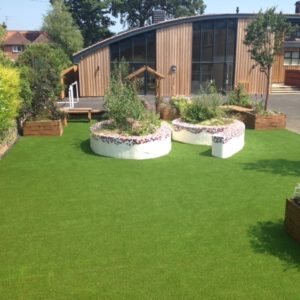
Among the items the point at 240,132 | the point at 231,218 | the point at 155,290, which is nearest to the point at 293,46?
the point at 240,132

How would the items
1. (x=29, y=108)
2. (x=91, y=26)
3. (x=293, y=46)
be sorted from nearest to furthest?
(x=29, y=108)
(x=293, y=46)
(x=91, y=26)

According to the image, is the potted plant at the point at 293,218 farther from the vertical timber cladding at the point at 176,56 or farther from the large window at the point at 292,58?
the large window at the point at 292,58

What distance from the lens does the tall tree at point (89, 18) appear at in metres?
48.9

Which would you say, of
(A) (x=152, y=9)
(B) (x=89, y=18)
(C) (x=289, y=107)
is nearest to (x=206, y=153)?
(C) (x=289, y=107)

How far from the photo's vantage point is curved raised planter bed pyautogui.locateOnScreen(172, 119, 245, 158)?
994cm

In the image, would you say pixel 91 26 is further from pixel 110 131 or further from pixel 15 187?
pixel 15 187

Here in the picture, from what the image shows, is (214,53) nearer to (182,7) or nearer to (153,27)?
(153,27)

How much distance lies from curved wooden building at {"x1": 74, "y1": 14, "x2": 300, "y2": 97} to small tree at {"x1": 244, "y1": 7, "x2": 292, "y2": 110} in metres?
10.4

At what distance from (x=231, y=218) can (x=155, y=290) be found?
2.37m

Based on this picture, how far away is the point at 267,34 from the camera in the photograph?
14.9m

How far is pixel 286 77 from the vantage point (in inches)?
1173

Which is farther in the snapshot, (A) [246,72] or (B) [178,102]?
(A) [246,72]

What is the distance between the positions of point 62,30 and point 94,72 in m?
15.5

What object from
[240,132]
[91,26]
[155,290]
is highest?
[91,26]
